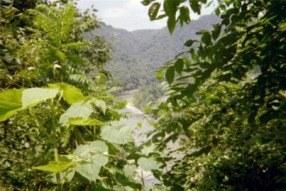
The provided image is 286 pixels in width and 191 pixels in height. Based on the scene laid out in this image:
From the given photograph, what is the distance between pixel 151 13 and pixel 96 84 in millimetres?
1571

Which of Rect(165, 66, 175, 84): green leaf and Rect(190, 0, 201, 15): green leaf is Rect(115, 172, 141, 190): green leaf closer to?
Rect(165, 66, 175, 84): green leaf

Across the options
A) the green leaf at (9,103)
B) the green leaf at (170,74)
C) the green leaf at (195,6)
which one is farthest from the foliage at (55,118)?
the green leaf at (195,6)

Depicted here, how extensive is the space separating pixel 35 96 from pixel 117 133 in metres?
0.38

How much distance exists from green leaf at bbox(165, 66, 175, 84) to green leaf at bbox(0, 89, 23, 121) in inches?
34.3

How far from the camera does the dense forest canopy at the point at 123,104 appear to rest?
3.14 feet

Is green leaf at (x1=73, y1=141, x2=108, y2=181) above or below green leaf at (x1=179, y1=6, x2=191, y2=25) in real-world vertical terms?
below

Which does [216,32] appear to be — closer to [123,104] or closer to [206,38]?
[206,38]

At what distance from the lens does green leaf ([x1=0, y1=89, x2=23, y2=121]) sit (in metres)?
0.77

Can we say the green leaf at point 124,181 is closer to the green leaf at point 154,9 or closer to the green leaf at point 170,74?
the green leaf at point 170,74

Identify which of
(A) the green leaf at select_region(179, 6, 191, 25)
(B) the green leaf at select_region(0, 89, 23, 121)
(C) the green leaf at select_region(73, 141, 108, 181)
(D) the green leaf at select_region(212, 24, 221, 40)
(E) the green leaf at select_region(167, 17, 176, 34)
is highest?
(A) the green leaf at select_region(179, 6, 191, 25)

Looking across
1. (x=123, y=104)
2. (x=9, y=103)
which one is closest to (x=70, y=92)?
(x=9, y=103)

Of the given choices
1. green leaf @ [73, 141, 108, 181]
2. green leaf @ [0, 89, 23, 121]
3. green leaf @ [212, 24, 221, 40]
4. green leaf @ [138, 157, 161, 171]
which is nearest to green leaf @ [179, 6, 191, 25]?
green leaf @ [212, 24, 221, 40]

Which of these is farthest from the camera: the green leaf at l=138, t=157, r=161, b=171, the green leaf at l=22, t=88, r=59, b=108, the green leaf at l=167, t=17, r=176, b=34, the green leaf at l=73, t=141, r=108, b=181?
the green leaf at l=167, t=17, r=176, b=34

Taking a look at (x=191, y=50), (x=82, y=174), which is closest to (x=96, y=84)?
(x=191, y=50)
